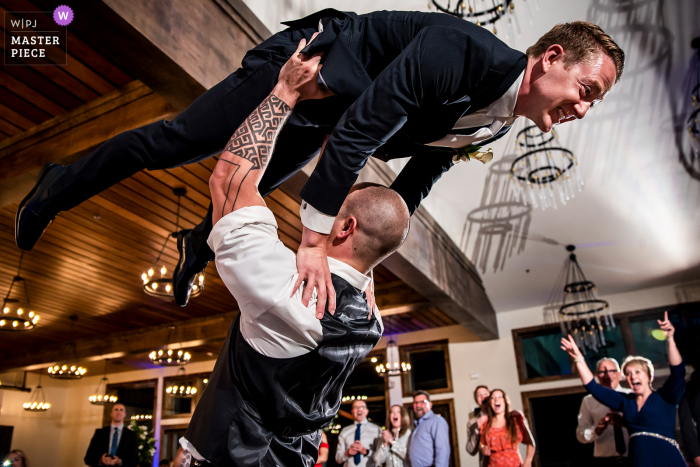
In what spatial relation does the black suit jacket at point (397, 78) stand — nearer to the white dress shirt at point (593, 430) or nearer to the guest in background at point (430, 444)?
the white dress shirt at point (593, 430)

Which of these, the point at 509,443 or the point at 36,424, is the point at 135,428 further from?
the point at 509,443

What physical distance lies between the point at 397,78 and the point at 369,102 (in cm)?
9

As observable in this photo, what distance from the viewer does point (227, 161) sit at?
3.89 ft

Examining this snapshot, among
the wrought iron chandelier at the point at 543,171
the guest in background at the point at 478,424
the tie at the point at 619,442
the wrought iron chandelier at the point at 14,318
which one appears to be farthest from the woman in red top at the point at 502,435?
the wrought iron chandelier at the point at 14,318

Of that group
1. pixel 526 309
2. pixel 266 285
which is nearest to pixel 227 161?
pixel 266 285

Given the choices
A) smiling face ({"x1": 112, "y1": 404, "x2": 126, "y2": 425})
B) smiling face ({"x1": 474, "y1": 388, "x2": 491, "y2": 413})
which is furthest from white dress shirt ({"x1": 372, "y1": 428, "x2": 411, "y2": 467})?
smiling face ({"x1": 112, "y1": 404, "x2": 126, "y2": 425})

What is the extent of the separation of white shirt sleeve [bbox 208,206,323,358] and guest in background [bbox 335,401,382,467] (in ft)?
17.0

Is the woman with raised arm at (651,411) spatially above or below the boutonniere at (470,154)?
below

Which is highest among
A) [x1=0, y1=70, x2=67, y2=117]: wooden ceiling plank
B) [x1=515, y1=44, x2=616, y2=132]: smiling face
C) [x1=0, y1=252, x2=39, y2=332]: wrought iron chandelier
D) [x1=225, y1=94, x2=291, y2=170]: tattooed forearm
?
[x1=0, y1=70, x2=67, y2=117]: wooden ceiling plank

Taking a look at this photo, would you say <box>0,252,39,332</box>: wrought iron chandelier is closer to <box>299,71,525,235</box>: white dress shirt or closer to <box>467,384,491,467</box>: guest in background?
<box>467,384,491,467</box>: guest in background

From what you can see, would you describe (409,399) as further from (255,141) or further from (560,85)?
(255,141)

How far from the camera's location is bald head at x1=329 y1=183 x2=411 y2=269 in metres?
1.26

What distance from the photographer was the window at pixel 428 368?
985 centimetres

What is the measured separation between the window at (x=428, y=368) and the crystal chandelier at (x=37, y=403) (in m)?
8.65
